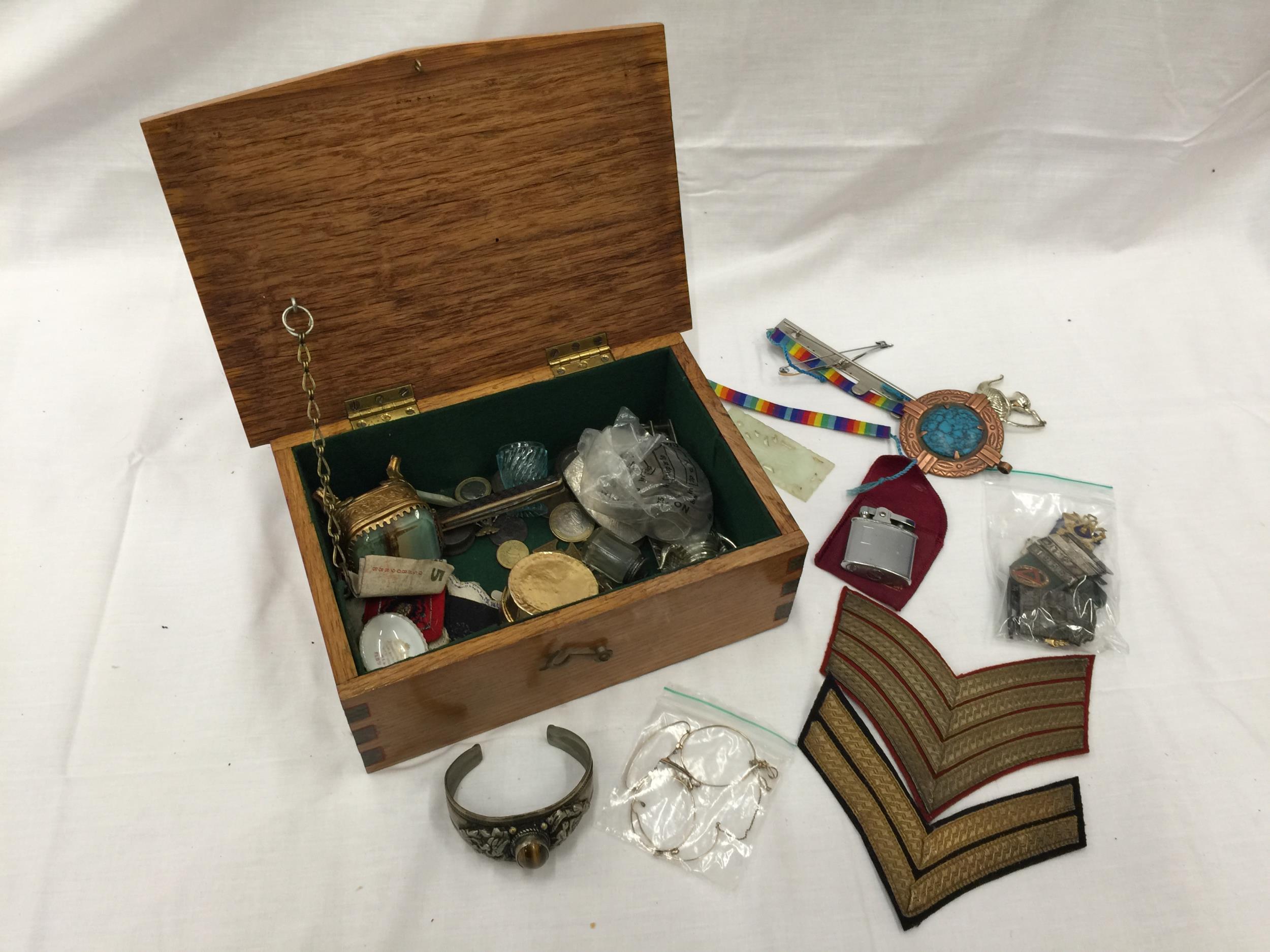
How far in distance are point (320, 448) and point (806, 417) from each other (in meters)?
1.07

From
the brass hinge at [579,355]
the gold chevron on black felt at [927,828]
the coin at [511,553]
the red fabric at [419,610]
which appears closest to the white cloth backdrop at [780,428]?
the gold chevron on black felt at [927,828]

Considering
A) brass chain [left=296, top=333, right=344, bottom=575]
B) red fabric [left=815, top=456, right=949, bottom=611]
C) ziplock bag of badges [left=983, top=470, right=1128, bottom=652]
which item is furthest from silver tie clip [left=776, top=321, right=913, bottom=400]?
brass chain [left=296, top=333, right=344, bottom=575]

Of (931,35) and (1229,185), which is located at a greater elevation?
(931,35)

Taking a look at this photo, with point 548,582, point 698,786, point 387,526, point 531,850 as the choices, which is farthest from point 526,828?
point 387,526

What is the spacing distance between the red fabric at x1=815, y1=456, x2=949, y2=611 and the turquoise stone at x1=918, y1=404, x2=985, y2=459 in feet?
0.26

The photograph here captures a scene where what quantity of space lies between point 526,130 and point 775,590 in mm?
902

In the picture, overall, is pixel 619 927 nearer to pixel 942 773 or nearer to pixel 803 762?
pixel 803 762

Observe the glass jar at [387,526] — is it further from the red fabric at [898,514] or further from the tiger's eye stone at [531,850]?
the red fabric at [898,514]

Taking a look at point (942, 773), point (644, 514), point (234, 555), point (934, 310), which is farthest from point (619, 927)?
point (934, 310)

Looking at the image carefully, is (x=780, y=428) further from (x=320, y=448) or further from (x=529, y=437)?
(x=320, y=448)

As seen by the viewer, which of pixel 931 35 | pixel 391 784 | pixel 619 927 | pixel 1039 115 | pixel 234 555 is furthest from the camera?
pixel 1039 115

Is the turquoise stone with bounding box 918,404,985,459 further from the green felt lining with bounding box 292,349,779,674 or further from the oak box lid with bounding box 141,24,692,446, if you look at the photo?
the oak box lid with bounding box 141,24,692,446

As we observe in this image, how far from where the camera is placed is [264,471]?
1921mm

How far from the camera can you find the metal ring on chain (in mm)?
1498
